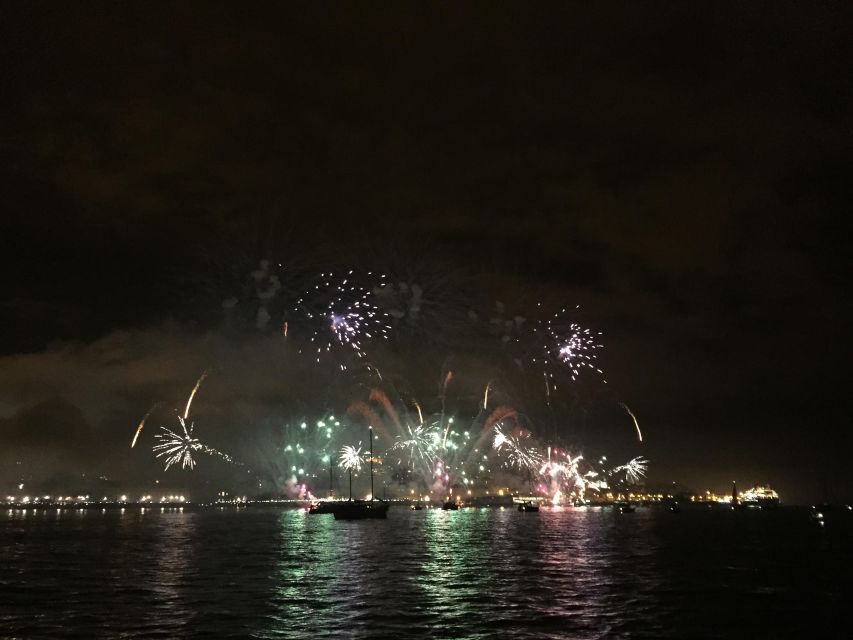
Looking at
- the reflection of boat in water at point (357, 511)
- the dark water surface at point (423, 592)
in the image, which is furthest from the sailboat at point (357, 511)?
the dark water surface at point (423, 592)

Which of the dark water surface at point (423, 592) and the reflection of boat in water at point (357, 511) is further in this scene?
the reflection of boat in water at point (357, 511)

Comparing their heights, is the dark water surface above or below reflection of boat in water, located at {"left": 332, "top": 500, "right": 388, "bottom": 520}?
above

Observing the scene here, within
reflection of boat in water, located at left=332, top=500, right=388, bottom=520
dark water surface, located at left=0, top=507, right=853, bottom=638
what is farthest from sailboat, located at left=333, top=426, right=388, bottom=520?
dark water surface, located at left=0, top=507, right=853, bottom=638

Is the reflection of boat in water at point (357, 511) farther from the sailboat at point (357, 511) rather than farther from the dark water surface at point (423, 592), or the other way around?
the dark water surface at point (423, 592)

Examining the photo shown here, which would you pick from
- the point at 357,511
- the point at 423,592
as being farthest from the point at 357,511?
the point at 423,592

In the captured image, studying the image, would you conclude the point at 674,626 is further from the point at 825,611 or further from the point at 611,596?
the point at 825,611

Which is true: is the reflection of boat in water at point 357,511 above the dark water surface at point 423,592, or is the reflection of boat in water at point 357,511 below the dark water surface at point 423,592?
below

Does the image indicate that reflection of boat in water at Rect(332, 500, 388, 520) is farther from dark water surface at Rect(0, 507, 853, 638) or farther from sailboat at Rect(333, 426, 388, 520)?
dark water surface at Rect(0, 507, 853, 638)

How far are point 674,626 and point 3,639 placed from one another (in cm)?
2822

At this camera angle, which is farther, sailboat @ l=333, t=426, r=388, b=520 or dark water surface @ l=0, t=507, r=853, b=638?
sailboat @ l=333, t=426, r=388, b=520

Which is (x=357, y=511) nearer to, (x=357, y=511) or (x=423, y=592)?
(x=357, y=511)

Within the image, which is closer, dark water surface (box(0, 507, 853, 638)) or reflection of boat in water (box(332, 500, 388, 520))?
dark water surface (box(0, 507, 853, 638))

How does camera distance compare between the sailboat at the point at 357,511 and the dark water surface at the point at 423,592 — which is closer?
the dark water surface at the point at 423,592

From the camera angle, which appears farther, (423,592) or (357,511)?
(357,511)
